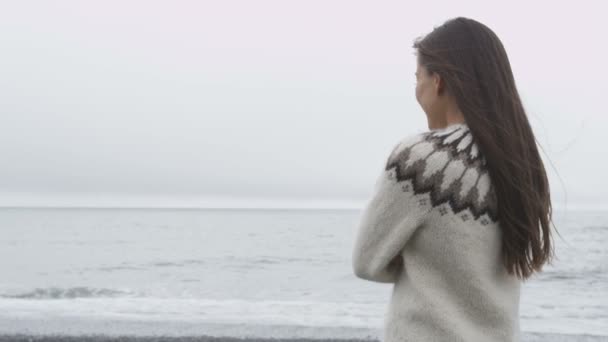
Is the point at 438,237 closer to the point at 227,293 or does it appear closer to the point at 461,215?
the point at 461,215

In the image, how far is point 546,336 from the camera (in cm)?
461

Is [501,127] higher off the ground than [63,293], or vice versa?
[501,127]

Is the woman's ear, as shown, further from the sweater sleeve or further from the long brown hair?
the sweater sleeve

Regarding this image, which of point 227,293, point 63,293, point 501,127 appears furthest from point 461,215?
point 227,293

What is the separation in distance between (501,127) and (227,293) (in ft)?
39.8

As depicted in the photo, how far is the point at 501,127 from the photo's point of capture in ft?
4.83

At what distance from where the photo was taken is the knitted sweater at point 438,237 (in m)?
1.43

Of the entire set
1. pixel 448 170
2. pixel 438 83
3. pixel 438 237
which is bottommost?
pixel 438 237

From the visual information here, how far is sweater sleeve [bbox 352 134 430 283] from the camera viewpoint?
143 cm

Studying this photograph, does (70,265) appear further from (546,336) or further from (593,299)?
(546,336)

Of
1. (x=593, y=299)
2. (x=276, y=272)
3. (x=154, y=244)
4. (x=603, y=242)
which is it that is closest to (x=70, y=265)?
(x=276, y=272)

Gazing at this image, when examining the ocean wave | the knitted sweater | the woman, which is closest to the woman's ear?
the woman

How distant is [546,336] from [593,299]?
846 centimetres

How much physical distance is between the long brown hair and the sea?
0.35 metres
